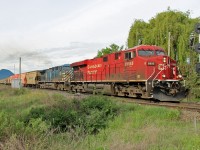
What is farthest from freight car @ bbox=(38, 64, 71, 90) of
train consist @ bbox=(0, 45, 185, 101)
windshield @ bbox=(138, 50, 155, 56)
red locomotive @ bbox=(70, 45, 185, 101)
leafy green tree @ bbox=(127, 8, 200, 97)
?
windshield @ bbox=(138, 50, 155, 56)

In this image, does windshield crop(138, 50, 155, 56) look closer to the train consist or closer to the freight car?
the train consist

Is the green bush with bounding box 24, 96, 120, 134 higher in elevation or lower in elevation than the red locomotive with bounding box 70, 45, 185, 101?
lower

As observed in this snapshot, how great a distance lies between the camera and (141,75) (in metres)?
18.4

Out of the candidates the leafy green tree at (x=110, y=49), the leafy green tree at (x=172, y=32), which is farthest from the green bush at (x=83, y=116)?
the leafy green tree at (x=110, y=49)

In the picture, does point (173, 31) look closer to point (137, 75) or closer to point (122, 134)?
point (137, 75)

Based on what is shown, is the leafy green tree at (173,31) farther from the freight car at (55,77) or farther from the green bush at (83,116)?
the green bush at (83,116)

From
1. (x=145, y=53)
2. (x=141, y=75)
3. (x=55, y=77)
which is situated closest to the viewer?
(x=141, y=75)

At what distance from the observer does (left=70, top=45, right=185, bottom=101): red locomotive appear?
680 inches

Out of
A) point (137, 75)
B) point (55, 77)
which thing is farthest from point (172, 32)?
point (137, 75)

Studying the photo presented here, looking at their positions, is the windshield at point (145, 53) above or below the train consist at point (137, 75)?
above

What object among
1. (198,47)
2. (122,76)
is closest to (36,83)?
(122,76)

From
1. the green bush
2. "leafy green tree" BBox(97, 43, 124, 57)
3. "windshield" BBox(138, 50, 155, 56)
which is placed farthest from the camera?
"leafy green tree" BBox(97, 43, 124, 57)

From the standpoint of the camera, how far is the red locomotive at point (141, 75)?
1728 centimetres

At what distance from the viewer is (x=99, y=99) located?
44.4 ft
